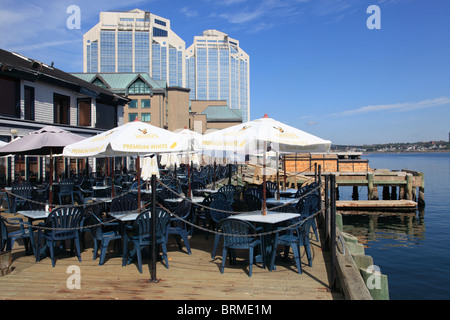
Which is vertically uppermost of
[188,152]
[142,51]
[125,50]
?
[142,51]

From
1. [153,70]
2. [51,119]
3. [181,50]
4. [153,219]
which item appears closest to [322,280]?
[153,219]

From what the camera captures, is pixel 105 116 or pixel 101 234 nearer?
pixel 101 234

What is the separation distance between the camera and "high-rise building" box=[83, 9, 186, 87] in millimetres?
152250

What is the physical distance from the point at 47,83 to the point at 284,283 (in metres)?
20.9

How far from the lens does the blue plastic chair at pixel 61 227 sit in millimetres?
6684

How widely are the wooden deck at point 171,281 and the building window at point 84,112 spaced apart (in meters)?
19.5

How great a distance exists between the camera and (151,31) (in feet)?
513

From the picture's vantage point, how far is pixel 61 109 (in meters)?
23.2

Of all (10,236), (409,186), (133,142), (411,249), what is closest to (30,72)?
(10,236)

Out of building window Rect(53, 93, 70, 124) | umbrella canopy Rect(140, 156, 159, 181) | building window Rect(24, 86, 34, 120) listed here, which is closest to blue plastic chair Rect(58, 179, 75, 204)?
umbrella canopy Rect(140, 156, 159, 181)

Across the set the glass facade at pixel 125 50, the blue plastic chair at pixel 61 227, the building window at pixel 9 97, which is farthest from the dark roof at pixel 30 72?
the glass facade at pixel 125 50

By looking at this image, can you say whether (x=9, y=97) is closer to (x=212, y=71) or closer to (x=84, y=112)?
(x=84, y=112)

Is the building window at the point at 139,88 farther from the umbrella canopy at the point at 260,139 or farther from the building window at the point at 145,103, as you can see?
the umbrella canopy at the point at 260,139

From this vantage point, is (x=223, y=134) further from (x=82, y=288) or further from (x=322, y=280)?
(x=82, y=288)
